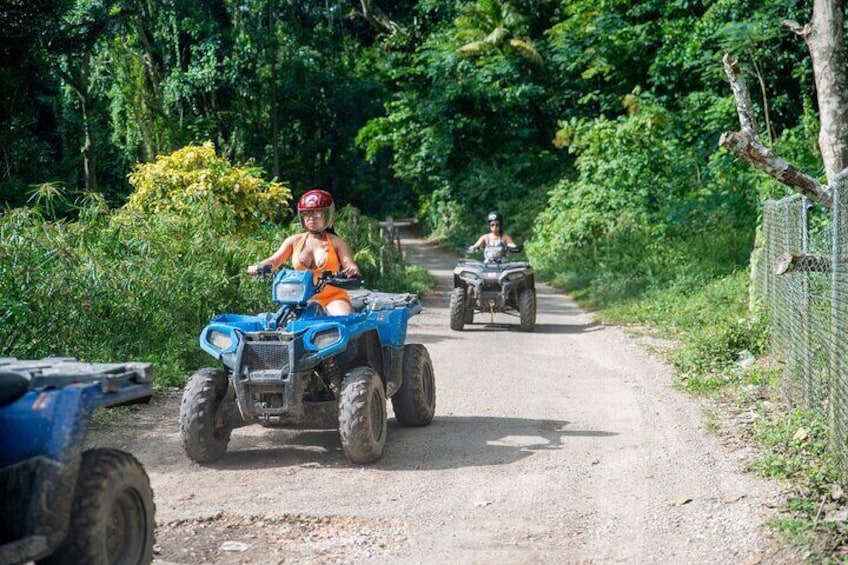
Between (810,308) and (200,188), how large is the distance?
9.50 meters

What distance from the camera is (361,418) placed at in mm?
6949

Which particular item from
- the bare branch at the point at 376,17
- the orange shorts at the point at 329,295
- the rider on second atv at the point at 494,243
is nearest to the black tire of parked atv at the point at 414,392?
the orange shorts at the point at 329,295

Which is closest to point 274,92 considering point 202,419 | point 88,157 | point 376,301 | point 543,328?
point 88,157

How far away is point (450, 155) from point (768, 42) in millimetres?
13552

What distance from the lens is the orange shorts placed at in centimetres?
795

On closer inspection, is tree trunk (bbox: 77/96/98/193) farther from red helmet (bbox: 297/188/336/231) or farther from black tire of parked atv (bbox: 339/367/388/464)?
black tire of parked atv (bbox: 339/367/388/464)

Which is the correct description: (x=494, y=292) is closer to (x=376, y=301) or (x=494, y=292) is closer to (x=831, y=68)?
(x=831, y=68)

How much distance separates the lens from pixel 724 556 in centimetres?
529

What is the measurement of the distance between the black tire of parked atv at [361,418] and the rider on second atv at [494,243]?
28.0 feet

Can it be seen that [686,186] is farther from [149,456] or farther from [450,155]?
[149,456]

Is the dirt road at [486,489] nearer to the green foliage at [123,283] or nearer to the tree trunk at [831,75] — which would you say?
the green foliage at [123,283]

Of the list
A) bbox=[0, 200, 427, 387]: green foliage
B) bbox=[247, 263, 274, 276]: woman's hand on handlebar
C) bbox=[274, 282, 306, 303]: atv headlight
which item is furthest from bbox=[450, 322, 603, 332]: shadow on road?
bbox=[274, 282, 306, 303]: atv headlight

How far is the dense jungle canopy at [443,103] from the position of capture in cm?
2177

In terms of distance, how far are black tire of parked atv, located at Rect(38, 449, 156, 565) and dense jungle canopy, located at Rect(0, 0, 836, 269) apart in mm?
15350
